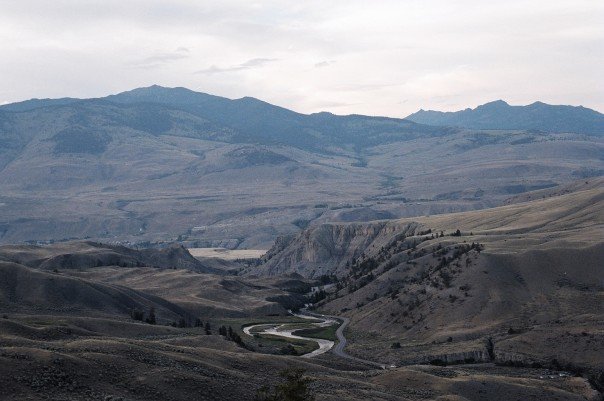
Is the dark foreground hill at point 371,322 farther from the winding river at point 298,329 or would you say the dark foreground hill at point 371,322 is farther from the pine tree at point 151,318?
the winding river at point 298,329

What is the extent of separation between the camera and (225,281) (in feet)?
589

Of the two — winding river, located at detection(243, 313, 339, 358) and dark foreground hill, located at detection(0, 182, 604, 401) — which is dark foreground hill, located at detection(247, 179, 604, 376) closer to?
dark foreground hill, located at detection(0, 182, 604, 401)

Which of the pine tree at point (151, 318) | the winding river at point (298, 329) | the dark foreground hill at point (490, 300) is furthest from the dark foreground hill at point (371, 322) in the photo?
the winding river at point (298, 329)

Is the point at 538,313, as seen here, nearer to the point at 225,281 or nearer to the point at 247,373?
the point at 247,373

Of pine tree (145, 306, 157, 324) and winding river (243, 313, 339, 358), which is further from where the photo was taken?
pine tree (145, 306, 157, 324)

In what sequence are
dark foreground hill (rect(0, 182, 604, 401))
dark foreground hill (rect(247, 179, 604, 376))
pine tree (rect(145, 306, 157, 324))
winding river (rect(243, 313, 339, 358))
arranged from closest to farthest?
dark foreground hill (rect(0, 182, 604, 401))
dark foreground hill (rect(247, 179, 604, 376))
winding river (rect(243, 313, 339, 358))
pine tree (rect(145, 306, 157, 324))

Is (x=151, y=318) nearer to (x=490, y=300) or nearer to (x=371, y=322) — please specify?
(x=371, y=322)

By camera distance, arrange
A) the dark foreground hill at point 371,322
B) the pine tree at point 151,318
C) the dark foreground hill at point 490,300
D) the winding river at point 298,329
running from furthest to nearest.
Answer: the pine tree at point 151,318, the winding river at point 298,329, the dark foreground hill at point 490,300, the dark foreground hill at point 371,322

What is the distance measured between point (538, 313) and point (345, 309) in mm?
45384

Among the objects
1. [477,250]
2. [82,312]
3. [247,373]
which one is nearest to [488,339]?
[477,250]

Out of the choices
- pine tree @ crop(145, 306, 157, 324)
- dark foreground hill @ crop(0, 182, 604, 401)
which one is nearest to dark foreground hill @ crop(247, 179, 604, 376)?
dark foreground hill @ crop(0, 182, 604, 401)

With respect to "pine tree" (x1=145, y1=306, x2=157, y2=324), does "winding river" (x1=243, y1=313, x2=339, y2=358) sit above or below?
below

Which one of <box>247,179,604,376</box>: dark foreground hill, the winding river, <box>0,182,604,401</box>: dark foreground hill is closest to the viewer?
<box>0,182,604,401</box>: dark foreground hill

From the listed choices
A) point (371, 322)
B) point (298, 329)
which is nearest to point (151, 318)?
point (298, 329)
